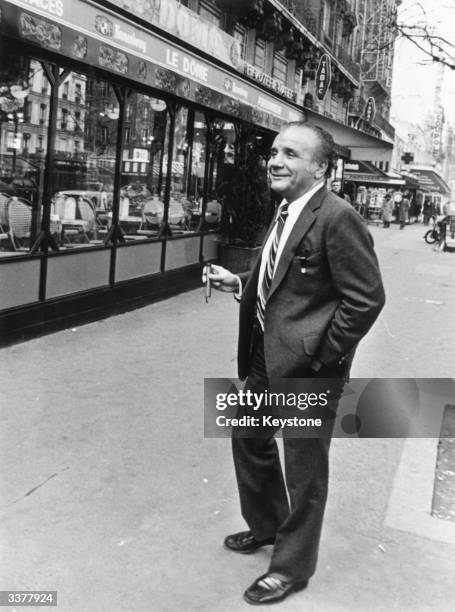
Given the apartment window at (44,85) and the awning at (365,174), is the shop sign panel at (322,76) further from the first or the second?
the apartment window at (44,85)

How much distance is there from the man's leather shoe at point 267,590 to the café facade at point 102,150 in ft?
14.3

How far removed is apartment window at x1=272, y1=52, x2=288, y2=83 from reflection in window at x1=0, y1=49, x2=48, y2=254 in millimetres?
15833

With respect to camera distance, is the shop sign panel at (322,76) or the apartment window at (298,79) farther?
the apartment window at (298,79)

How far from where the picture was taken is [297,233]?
2.80 m

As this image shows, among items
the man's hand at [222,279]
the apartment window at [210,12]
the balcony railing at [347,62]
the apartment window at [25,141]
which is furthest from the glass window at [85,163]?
the balcony railing at [347,62]

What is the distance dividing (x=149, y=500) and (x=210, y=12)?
14.8 metres

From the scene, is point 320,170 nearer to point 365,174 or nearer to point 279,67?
point 279,67

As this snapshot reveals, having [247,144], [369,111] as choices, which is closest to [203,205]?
[247,144]

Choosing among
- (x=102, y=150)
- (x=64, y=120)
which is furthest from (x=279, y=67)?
(x=64, y=120)

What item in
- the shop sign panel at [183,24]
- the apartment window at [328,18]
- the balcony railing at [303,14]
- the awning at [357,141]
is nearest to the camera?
the shop sign panel at [183,24]

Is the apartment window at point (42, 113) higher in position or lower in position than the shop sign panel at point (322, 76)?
lower

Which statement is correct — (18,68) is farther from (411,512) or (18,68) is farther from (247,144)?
(247,144)

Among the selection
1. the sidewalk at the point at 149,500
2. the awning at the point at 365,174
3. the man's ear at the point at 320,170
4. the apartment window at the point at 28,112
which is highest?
the awning at the point at 365,174

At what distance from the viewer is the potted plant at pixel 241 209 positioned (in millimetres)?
12320
